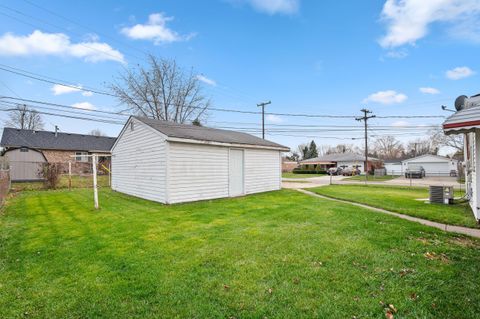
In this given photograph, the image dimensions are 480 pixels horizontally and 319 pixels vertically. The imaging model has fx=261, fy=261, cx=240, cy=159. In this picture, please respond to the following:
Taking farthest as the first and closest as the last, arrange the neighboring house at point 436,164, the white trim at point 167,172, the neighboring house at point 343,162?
the neighboring house at point 343,162
the neighboring house at point 436,164
the white trim at point 167,172

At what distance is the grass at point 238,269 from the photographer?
2822 mm

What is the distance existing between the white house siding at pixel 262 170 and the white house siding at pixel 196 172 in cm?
168

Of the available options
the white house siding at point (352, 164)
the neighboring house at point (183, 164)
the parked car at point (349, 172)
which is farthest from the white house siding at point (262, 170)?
the white house siding at point (352, 164)

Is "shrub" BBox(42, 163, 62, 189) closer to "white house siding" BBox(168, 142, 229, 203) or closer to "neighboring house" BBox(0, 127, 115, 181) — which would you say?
"neighboring house" BBox(0, 127, 115, 181)

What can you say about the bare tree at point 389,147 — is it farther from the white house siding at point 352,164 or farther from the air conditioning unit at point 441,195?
the air conditioning unit at point 441,195

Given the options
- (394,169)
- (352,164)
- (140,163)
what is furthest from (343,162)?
(140,163)

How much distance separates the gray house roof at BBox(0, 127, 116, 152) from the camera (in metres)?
24.8

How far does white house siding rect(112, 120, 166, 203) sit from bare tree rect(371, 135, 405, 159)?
65.0 metres

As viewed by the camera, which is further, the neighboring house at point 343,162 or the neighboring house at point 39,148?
the neighboring house at point 343,162

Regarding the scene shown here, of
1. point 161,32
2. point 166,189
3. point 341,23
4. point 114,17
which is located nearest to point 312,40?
point 341,23

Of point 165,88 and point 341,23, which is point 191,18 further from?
point 165,88

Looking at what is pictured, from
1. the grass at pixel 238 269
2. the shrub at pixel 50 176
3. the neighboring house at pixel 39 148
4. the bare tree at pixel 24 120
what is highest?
the bare tree at pixel 24 120

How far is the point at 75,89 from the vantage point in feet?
50.4

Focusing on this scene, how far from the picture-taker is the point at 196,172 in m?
10.9
